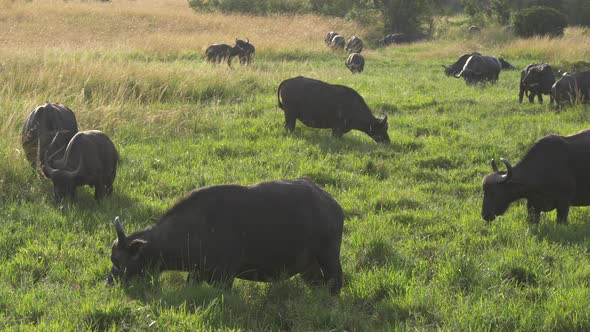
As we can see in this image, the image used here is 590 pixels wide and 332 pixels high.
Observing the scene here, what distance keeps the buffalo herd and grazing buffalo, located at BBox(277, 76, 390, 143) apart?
0.06 ft

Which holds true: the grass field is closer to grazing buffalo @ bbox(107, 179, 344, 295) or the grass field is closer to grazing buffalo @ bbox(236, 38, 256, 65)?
grazing buffalo @ bbox(107, 179, 344, 295)

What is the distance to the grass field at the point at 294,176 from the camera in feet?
15.1

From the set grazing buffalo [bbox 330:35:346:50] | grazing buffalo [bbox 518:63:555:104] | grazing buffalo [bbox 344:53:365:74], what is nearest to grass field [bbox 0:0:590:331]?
grazing buffalo [bbox 518:63:555:104]

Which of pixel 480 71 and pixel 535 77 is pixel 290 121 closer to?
pixel 535 77

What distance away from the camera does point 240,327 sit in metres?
4.38

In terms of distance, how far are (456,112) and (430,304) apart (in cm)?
908

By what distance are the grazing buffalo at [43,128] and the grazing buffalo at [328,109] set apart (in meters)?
4.00

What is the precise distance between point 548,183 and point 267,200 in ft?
11.3

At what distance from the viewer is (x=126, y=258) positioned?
476cm

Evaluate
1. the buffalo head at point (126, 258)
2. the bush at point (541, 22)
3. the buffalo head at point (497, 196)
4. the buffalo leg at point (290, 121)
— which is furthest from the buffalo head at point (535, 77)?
the bush at point (541, 22)

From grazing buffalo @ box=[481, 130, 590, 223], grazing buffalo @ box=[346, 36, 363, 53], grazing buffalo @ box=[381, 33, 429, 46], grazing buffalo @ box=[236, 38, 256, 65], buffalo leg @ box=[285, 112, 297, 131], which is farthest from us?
grazing buffalo @ box=[381, 33, 429, 46]

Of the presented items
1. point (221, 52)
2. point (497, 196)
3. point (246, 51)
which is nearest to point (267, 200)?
point (497, 196)

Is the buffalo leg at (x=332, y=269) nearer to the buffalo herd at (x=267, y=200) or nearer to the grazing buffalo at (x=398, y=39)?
the buffalo herd at (x=267, y=200)

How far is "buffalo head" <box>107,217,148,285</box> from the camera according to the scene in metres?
4.70
